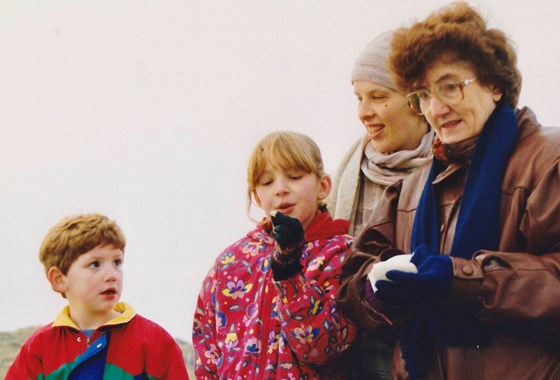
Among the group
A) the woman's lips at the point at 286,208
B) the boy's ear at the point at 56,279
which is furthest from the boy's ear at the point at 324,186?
the boy's ear at the point at 56,279

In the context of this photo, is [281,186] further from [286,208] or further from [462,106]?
[462,106]

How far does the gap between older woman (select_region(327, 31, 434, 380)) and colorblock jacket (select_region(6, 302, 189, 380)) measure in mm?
986

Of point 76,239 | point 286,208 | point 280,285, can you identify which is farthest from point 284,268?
point 76,239

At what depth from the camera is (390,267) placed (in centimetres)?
280

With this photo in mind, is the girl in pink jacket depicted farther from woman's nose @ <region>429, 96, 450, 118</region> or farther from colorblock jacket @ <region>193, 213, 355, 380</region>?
woman's nose @ <region>429, 96, 450, 118</region>

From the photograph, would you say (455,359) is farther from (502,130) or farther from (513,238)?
(502,130)

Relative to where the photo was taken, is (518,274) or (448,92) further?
(448,92)

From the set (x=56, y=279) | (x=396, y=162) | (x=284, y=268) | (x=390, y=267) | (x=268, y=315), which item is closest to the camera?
(x=390, y=267)

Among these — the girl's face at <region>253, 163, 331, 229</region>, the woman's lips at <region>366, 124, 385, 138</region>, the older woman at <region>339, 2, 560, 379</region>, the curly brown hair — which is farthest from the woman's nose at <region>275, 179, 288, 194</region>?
the curly brown hair

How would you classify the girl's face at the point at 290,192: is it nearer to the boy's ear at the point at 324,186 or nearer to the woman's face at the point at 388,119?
the boy's ear at the point at 324,186

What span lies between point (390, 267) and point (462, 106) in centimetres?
64

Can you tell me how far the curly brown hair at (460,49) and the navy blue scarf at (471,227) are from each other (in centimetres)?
11

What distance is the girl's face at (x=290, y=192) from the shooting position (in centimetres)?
361

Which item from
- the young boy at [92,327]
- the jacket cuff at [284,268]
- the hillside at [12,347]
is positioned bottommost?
the hillside at [12,347]
